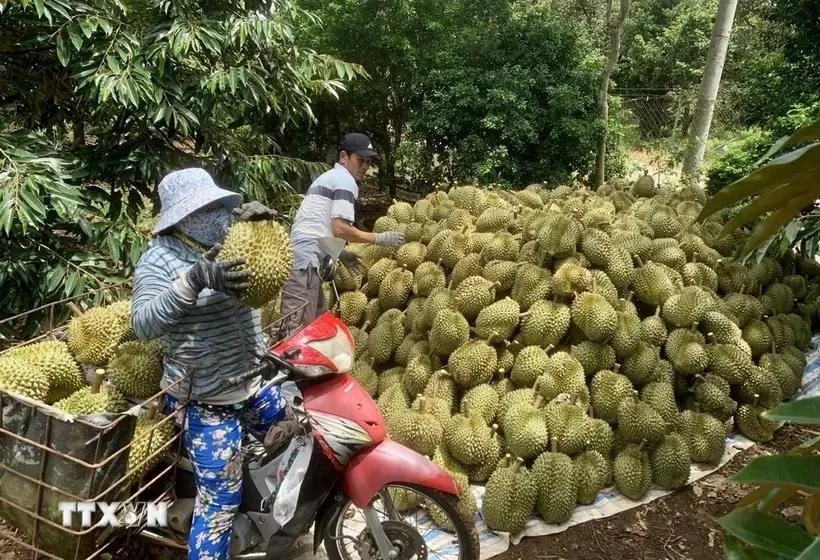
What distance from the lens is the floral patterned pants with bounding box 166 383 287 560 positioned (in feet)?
6.57

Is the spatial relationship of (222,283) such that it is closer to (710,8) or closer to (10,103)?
(10,103)

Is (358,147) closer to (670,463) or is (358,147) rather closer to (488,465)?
(488,465)

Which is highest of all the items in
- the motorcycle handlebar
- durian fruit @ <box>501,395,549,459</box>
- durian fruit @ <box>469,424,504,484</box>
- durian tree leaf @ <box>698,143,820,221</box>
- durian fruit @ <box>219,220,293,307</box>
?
durian tree leaf @ <box>698,143,820,221</box>

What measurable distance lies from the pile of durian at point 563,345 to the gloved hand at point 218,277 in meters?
1.53

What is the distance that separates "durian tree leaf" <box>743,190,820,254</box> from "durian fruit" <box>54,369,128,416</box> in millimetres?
1923

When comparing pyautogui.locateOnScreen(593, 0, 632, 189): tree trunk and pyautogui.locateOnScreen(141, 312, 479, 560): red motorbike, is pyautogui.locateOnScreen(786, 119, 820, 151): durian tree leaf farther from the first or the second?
pyautogui.locateOnScreen(593, 0, 632, 189): tree trunk

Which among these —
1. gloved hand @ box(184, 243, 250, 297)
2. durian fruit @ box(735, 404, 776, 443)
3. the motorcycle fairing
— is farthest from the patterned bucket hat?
durian fruit @ box(735, 404, 776, 443)

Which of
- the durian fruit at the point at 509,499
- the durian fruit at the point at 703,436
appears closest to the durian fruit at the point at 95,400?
the durian fruit at the point at 509,499

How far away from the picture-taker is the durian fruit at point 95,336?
2180mm

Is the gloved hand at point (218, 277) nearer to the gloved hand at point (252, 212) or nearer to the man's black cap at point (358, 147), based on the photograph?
the gloved hand at point (252, 212)

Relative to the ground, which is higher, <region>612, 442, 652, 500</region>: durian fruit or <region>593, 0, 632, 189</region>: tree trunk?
<region>593, 0, 632, 189</region>: tree trunk

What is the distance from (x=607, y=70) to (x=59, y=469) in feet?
24.1

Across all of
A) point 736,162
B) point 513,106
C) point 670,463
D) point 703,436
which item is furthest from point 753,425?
point 513,106

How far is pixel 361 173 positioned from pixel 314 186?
340 millimetres
